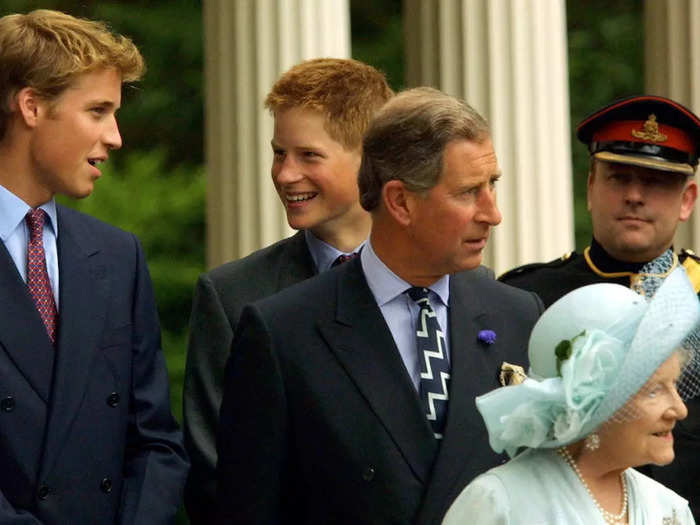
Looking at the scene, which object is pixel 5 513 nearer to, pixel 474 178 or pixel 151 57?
pixel 474 178

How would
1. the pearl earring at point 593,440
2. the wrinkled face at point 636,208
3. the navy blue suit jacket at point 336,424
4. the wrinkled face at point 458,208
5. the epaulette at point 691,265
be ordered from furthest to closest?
the epaulette at point 691,265
the wrinkled face at point 636,208
the wrinkled face at point 458,208
the navy blue suit jacket at point 336,424
the pearl earring at point 593,440

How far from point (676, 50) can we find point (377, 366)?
20.6 ft

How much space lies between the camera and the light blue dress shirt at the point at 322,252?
7434 mm

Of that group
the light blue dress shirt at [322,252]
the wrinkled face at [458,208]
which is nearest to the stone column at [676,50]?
the light blue dress shirt at [322,252]

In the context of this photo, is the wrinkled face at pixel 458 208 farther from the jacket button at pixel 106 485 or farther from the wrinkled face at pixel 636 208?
the wrinkled face at pixel 636 208

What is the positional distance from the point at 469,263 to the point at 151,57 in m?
13.5

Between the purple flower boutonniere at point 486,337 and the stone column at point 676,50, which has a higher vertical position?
the stone column at point 676,50

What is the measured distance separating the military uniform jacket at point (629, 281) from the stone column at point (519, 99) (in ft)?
8.67

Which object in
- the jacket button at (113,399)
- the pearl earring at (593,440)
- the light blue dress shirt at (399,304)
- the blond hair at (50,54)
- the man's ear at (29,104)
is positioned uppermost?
the blond hair at (50,54)

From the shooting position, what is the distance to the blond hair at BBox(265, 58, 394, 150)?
7355 mm

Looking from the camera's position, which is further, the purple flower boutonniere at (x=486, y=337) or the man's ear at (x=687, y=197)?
the man's ear at (x=687, y=197)

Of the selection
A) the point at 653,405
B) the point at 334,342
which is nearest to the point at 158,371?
the point at 334,342

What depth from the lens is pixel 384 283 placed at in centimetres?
661

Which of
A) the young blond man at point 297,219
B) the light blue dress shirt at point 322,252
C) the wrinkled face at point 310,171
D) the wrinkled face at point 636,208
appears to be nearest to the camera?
the young blond man at point 297,219
